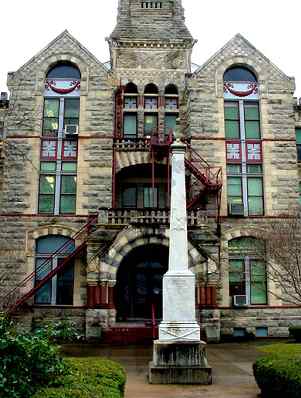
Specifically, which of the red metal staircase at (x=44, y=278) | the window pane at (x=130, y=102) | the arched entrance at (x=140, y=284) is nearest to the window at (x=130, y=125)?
the window pane at (x=130, y=102)

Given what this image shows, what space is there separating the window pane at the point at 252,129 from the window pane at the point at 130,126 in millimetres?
6672

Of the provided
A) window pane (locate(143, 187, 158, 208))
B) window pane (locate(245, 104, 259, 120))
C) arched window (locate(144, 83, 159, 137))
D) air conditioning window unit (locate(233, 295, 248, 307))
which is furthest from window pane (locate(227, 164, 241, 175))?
air conditioning window unit (locate(233, 295, 248, 307))

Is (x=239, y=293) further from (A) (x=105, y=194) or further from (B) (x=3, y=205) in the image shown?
(B) (x=3, y=205)

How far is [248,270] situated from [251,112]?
30.4 feet

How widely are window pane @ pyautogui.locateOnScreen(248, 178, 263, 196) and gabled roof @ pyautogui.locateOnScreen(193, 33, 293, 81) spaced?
6587 mm

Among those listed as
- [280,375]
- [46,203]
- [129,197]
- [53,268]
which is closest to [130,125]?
[129,197]

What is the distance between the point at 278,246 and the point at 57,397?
17.8 m

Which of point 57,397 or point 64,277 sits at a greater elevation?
point 64,277

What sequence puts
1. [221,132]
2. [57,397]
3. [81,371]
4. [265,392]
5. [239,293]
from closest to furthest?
1. [57,397]
2. [81,371]
3. [265,392]
4. [239,293]
5. [221,132]

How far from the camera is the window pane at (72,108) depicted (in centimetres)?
2755

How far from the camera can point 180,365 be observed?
39.1 feet

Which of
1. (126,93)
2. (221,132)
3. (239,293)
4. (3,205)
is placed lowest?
(239,293)

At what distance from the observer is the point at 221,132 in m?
27.2

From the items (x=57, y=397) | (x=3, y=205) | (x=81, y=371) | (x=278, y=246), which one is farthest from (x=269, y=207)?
(x=57, y=397)
